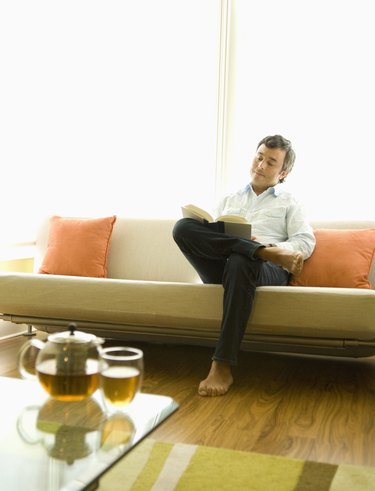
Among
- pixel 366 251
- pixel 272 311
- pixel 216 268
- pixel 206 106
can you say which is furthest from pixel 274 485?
pixel 206 106

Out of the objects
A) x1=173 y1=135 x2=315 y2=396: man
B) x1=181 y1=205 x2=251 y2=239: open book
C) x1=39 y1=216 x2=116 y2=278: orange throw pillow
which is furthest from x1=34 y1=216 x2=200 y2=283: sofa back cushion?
x1=181 y1=205 x2=251 y2=239: open book

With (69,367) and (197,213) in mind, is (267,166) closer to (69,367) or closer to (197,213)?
(197,213)

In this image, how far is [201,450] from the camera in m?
2.15

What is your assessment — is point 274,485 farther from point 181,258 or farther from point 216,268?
point 181,258

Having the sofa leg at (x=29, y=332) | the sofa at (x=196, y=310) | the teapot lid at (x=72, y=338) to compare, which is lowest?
the sofa leg at (x=29, y=332)

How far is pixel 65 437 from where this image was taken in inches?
52.4

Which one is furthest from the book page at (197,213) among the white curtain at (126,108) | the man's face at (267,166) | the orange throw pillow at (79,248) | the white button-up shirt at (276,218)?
the white curtain at (126,108)

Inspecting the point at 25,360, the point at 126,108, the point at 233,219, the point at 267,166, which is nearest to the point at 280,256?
the point at 233,219

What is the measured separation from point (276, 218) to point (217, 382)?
38.9 inches

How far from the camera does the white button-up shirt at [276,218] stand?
11.0 ft

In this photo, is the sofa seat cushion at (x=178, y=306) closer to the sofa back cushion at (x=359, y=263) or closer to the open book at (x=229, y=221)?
the open book at (x=229, y=221)

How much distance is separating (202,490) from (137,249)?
214 cm

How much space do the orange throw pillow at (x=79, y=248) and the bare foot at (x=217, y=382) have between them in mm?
1100

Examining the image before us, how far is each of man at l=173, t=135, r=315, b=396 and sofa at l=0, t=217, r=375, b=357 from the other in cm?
10
